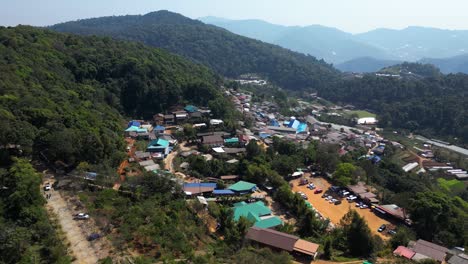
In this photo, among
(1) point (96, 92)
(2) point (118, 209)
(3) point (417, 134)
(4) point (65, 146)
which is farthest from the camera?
(3) point (417, 134)

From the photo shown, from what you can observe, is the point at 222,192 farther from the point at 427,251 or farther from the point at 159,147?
the point at 427,251

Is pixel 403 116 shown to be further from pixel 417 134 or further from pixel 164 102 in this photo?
pixel 164 102

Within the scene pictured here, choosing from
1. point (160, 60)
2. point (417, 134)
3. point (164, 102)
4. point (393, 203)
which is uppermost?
point (160, 60)

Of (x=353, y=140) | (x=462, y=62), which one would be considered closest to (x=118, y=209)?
(x=353, y=140)

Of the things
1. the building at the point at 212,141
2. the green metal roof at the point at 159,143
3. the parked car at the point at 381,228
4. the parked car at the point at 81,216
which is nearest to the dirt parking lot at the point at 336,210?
the parked car at the point at 381,228

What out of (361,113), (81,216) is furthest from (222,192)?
(361,113)

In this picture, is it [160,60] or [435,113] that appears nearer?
[160,60]

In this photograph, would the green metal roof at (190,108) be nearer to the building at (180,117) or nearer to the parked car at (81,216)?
the building at (180,117)
